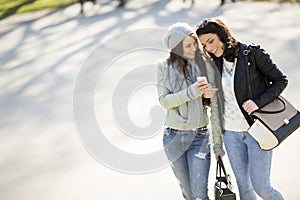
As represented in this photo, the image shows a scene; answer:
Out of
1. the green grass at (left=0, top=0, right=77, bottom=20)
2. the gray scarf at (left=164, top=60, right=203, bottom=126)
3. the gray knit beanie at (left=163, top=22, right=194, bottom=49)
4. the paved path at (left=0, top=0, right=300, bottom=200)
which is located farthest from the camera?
the green grass at (left=0, top=0, right=77, bottom=20)

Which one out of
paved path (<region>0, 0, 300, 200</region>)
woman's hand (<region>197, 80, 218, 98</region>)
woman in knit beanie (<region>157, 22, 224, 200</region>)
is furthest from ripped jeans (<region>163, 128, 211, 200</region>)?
paved path (<region>0, 0, 300, 200</region>)

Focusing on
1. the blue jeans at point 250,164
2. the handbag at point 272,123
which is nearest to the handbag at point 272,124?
the handbag at point 272,123

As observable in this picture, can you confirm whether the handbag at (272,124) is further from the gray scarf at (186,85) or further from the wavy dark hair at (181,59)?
the wavy dark hair at (181,59)

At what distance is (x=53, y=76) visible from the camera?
8430 millimetres

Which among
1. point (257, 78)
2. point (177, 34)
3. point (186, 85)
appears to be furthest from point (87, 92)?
point (257, 78)

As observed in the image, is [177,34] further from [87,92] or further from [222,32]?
[87,92]

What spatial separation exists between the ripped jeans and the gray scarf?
97 millimetres

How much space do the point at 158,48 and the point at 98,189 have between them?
152 inches

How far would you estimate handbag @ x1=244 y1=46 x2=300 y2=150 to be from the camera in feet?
11.9

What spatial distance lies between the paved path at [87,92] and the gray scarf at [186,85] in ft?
4.17

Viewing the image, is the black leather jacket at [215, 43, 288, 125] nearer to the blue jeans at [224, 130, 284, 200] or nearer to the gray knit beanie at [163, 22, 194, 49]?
the blue jeans at [224, 130, 284, 200]

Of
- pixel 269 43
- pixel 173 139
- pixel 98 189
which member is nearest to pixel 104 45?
pixel 269 43

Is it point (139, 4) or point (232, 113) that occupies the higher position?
point (232, 113)

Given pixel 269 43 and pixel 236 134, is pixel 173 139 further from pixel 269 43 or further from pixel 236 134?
pixel 269 43
